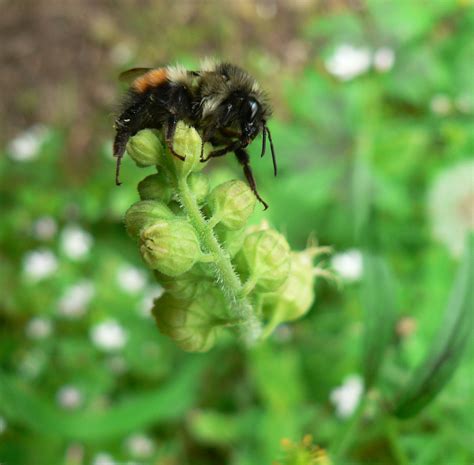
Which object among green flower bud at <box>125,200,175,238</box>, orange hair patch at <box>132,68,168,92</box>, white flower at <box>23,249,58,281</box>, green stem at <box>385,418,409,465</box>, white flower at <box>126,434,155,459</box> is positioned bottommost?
green stem at <box>385,418,409,465</box>

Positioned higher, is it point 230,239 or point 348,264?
point 348,264

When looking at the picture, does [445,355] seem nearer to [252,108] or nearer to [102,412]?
[252,108]

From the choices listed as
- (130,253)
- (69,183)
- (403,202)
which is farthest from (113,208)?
(403,202)

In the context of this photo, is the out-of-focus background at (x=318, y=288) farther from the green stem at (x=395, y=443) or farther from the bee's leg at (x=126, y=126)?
the bee's leg at (x=126, y=126)

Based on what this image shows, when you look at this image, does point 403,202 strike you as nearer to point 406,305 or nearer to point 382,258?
point 406,305

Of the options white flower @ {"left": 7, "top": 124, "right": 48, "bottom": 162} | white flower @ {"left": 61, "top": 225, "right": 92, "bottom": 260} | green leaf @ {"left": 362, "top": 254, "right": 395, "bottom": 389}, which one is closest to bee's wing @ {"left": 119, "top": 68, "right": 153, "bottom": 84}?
green leaf @ {"left": 362, "top": 254, "right": 395, "bottom": 389}

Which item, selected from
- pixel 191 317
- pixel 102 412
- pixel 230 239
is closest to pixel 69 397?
pixel 102 412

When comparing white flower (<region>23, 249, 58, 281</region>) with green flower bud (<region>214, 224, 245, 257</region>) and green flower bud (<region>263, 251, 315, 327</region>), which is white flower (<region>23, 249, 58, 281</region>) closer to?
green flower bud (<region>263, 251, 315, 327</region>)
